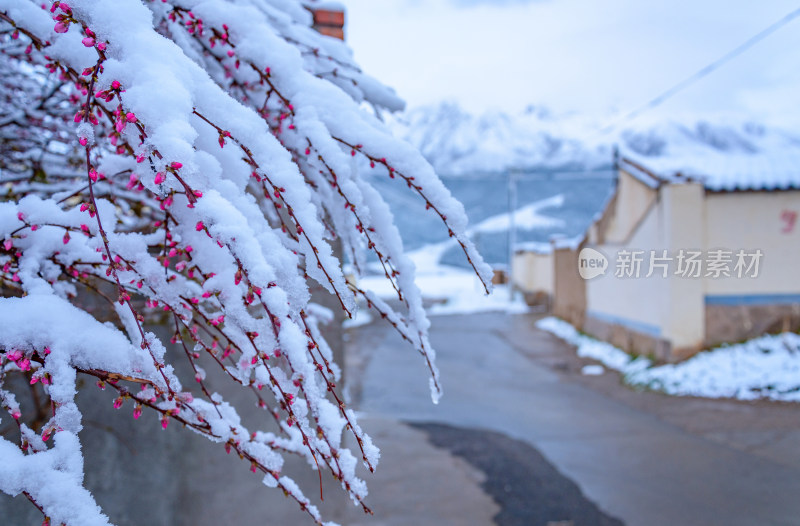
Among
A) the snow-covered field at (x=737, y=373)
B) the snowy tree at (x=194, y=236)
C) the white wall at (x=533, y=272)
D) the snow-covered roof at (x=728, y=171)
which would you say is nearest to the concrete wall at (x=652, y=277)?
the snow-covered roof at (x=728, y=171)

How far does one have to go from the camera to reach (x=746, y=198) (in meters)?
8.93

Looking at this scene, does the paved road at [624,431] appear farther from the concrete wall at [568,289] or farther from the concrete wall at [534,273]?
the concrete wall at [534,273]

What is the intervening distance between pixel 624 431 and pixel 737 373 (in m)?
2.70

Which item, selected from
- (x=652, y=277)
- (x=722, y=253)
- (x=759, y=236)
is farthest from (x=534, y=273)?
(x=759, y=236)

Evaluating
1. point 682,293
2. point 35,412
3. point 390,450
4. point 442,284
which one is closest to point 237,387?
point 35,412

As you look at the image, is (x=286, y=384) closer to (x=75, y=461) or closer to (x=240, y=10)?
(x=75, y=461)

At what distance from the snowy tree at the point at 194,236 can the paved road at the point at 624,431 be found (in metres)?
3.91

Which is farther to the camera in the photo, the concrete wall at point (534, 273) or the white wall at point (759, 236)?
the concrete wall at point (534, 273)

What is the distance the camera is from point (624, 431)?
655 cm

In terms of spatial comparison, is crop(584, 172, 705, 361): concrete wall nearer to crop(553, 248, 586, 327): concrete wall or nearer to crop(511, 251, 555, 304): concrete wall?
crop(553, 248, 586, 327): concrete wall

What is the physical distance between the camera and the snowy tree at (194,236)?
1.01m

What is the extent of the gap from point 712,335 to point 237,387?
823cm

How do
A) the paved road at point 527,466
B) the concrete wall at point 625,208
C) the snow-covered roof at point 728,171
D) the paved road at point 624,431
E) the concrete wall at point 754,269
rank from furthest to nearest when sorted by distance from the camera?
the concrete wall at point 625,208 → the snow-covered roof at point 728,171 → the concrete wall at point 754,269 → the paved road at point 624,431 → the paved road at point 527,466

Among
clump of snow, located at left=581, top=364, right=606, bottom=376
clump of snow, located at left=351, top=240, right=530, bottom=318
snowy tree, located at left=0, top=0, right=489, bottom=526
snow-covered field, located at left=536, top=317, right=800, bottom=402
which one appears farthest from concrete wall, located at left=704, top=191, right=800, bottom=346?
snowy tree, located at left=0, top=0, right=489, bottom=526
